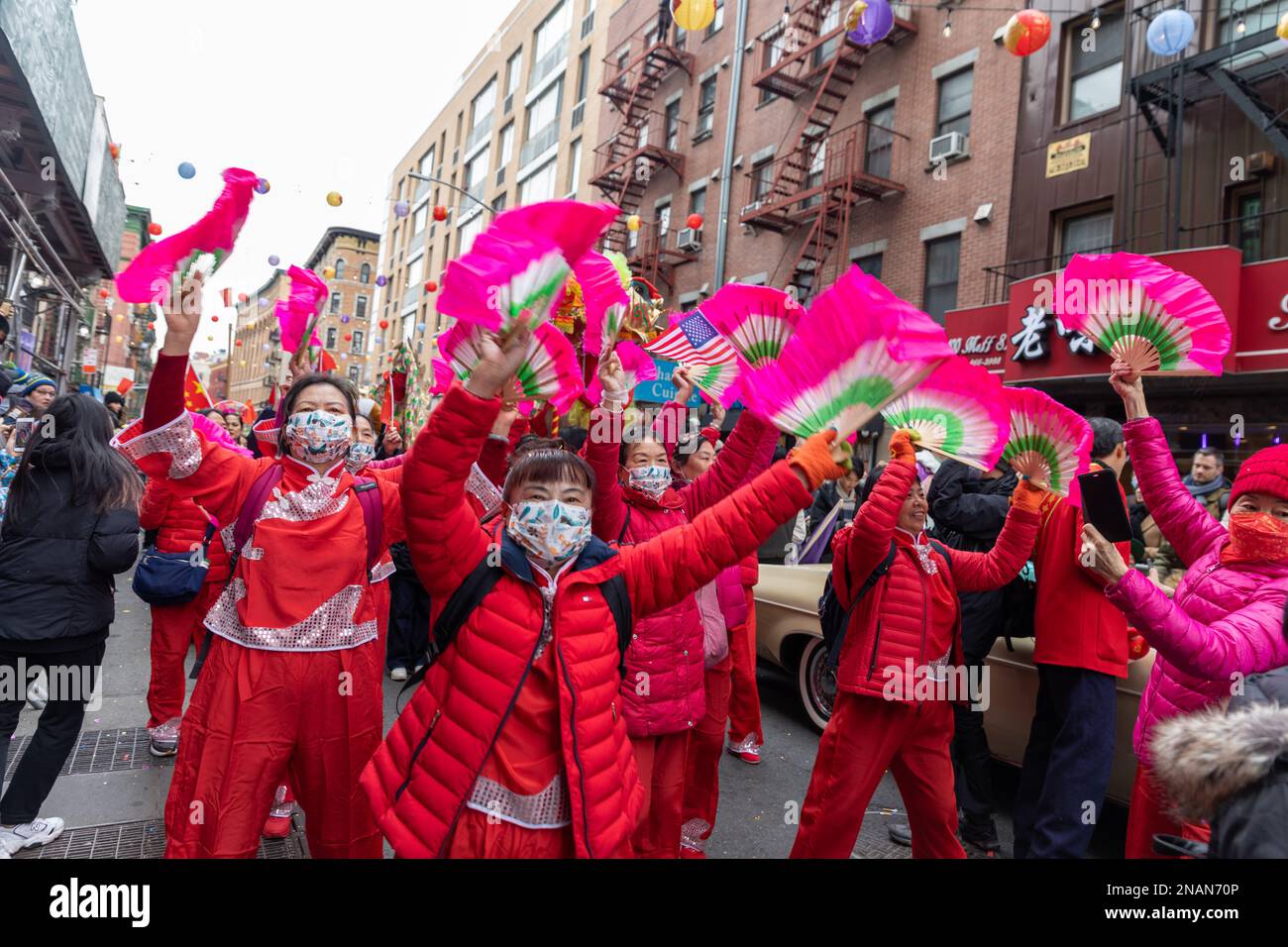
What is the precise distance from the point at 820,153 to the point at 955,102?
120 inches

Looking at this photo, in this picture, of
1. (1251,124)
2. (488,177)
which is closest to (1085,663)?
(1251,124)

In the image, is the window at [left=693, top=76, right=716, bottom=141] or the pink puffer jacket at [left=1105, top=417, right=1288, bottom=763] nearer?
the pink puffer jacket at [left=1105, top=417, right=1288, bottom=763]

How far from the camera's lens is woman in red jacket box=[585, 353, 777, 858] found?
3061 millimetres

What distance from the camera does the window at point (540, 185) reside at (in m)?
28.6

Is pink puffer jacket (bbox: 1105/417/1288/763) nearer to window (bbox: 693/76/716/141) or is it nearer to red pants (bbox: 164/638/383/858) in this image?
red pants (bbox: 164/638/383/858)

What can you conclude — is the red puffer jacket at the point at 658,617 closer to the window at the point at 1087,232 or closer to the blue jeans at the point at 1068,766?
the blue jeans at the point at 1068,766

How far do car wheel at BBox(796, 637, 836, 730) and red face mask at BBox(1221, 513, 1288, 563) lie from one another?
3150mm

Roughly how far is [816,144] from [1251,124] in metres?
7.98

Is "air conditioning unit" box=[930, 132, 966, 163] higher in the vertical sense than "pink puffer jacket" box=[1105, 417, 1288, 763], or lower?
higher

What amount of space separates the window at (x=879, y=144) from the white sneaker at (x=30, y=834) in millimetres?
15462

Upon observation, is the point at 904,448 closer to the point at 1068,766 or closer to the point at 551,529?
the point at 551,529

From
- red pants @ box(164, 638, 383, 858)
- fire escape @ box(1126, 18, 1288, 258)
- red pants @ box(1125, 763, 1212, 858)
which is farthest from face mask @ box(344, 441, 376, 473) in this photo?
fire escape @ box(1126, 18, 1288, 258)

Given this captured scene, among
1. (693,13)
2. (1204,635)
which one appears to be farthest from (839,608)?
(693,13)
